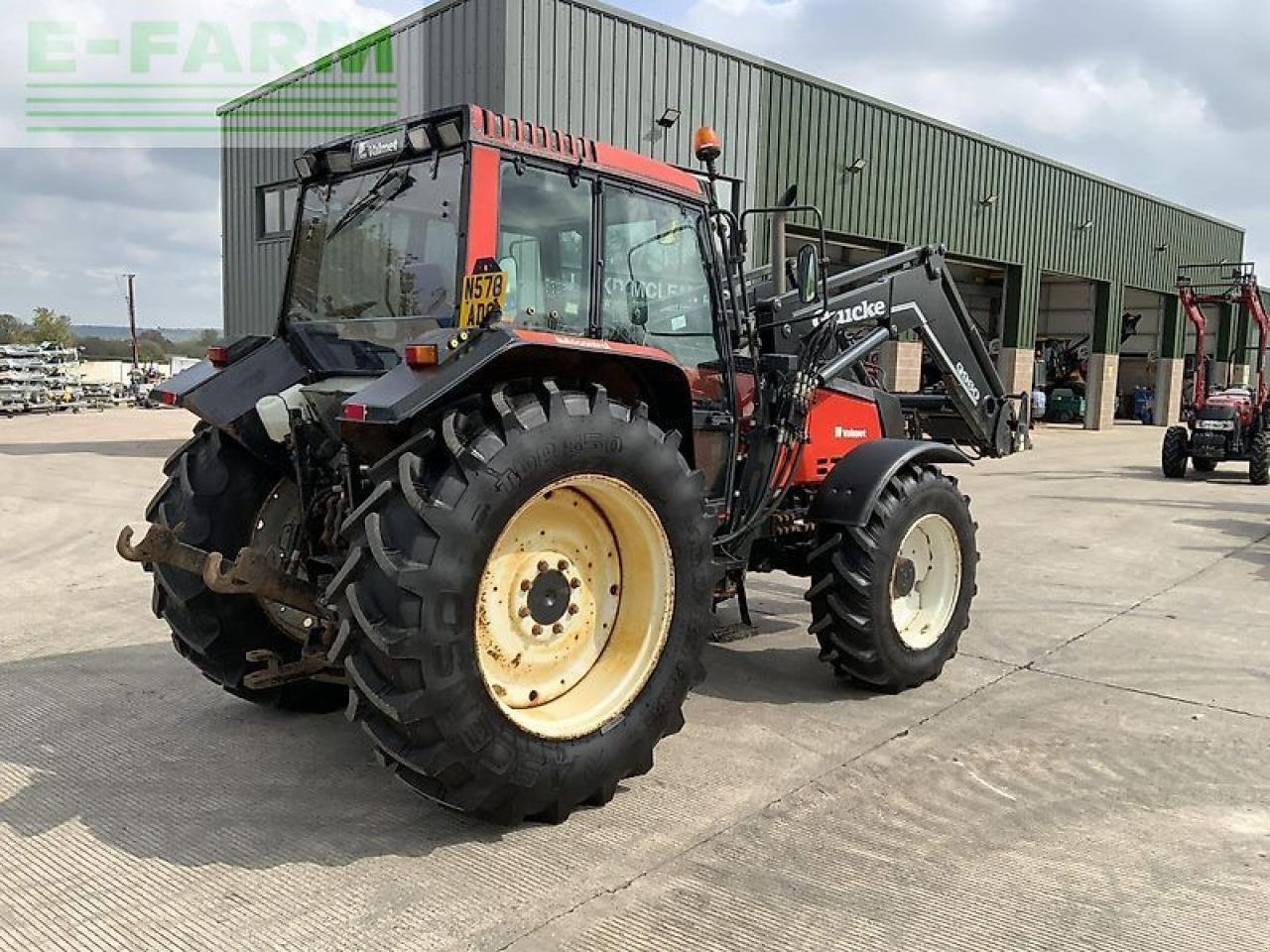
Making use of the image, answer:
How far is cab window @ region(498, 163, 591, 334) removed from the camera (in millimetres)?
3721

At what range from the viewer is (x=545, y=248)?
383 cm

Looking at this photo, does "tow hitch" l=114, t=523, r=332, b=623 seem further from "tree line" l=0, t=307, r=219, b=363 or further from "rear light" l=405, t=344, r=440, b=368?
"tree line" l=0, t=307, r=219, b=363

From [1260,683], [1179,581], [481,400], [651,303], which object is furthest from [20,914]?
[1179,581]

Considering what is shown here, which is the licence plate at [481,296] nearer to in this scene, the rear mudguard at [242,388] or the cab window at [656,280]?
the cab window at [656,280]

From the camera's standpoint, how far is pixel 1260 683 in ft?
17.3

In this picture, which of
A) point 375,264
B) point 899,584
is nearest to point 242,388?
point 375,264

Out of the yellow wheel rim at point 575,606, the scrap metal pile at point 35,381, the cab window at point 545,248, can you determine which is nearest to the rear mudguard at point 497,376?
the cab window at point 545,248

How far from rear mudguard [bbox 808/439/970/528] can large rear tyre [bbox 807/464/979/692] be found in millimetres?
62

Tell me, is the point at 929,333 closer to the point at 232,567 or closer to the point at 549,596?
the point at 549,596

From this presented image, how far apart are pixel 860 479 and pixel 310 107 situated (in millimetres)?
13924

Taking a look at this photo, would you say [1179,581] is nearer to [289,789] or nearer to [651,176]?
[651,176]

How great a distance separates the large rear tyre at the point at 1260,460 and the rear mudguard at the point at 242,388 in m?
15.2

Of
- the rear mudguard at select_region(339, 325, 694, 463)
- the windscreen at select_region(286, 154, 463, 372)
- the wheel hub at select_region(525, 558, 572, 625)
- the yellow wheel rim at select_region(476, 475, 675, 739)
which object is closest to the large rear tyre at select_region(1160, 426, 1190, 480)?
the rear mudguard at select_region(339, 325, 694, 463)

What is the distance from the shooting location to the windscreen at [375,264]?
3.68 meters
